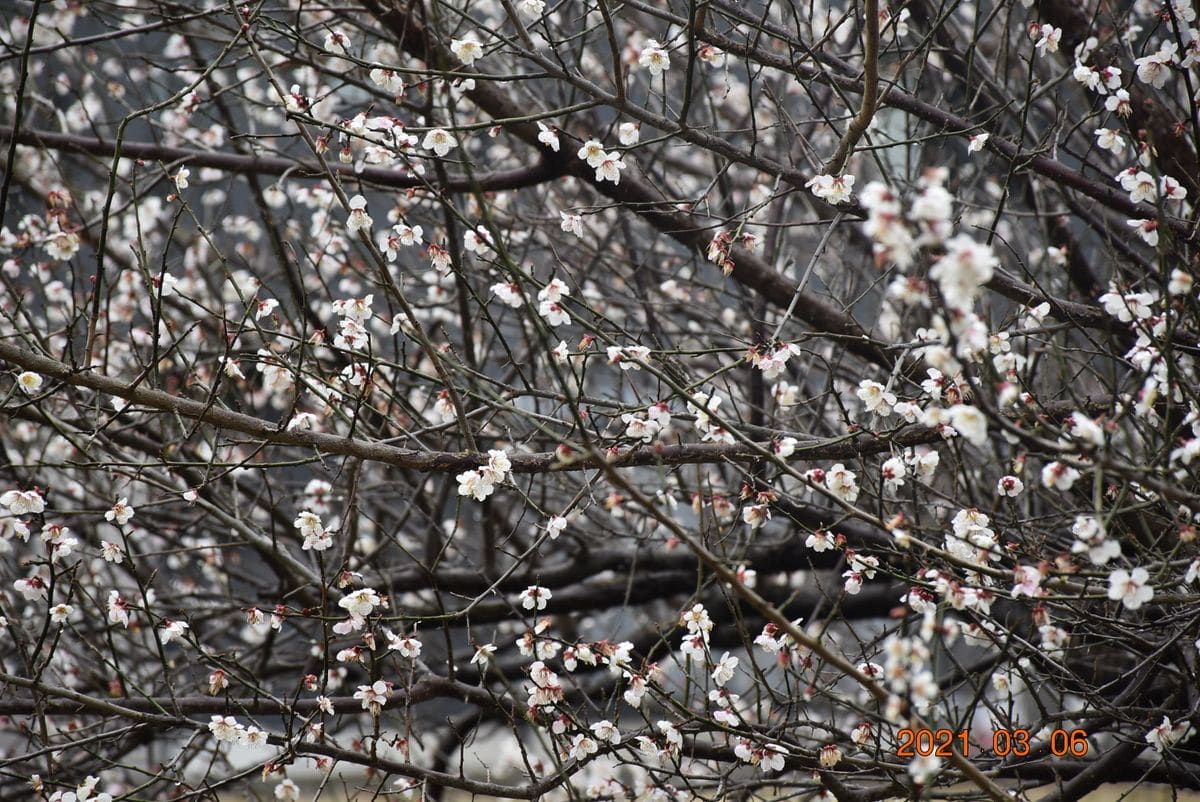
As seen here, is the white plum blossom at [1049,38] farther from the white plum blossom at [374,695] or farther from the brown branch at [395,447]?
the white plum blossom at [374,695]

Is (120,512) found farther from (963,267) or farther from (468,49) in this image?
(963,267)

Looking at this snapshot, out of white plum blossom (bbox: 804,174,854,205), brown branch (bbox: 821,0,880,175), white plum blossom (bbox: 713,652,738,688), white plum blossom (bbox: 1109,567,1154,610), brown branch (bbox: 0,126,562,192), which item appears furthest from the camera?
brown branch (bbox: 0,126,562,192)

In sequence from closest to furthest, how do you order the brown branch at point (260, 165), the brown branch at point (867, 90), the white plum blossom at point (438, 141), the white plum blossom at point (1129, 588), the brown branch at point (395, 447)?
the white plum blossom at point (1129, 588) → the brown branch at point (867, 90) → the brown branch at point (395, 447) → the white plum blossom at point (438, 141) → the brown branch at point (260, 165)

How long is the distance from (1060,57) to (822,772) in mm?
4310

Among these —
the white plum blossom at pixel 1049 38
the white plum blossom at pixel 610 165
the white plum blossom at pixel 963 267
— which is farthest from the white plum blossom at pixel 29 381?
the white plum blossom at pixel 1049 38

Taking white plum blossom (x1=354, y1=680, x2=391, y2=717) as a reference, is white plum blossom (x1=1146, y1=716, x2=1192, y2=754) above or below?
below

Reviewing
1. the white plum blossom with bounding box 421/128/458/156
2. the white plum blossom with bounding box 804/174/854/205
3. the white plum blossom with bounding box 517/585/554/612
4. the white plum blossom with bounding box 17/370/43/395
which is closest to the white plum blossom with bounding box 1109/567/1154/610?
the white plum blossom with bounding box 804/174/854/205

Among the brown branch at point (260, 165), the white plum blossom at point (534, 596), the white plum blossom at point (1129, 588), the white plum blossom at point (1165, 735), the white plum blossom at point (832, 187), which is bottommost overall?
the white plum blossom at point (1165, 735)

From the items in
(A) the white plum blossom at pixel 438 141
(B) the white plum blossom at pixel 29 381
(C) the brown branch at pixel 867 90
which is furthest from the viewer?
(A) the white plum blossom at pixel 438 141
